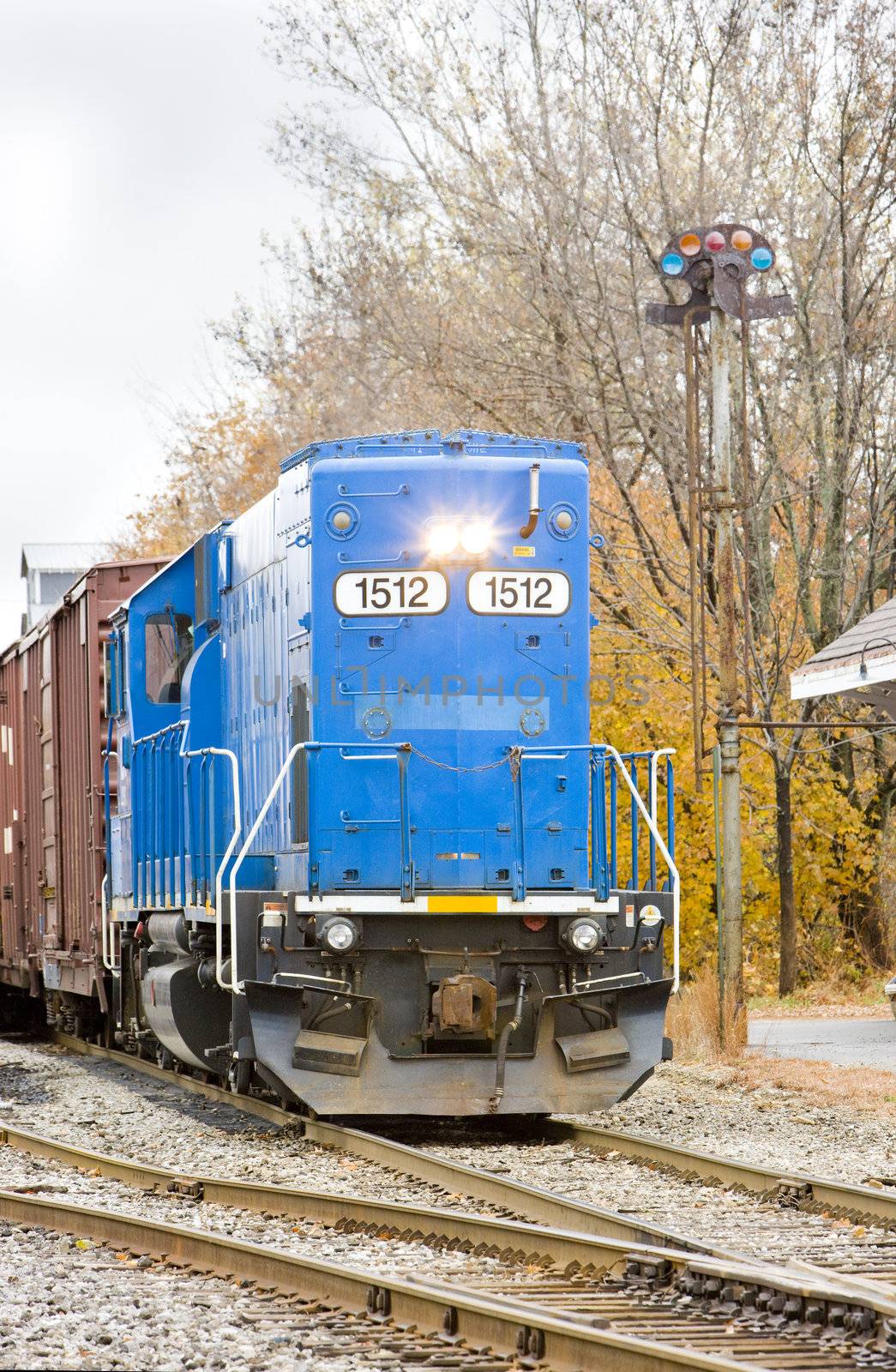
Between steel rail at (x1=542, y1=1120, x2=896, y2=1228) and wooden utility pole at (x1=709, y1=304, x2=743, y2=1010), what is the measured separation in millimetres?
4058

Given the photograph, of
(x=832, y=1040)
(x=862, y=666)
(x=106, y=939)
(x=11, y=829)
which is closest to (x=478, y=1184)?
(x=106, y=939)

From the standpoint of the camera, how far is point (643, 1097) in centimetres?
1160

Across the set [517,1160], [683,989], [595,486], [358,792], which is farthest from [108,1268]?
[595,486]

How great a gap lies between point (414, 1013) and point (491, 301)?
13598 mm

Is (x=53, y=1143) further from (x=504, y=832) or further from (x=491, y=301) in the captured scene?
(x=491, y=301)

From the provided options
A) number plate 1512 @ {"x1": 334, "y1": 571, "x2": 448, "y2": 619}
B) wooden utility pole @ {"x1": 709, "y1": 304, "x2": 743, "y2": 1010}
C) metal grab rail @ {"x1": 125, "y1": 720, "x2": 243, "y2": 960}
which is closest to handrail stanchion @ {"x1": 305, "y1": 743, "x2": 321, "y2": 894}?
metal grab rail @ {"x1": 125, "y1": 720, "x2": 243, "y2": 960}

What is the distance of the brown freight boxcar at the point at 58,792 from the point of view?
14.0 meters

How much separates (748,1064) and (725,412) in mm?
5015

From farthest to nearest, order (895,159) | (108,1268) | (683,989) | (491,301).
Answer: (491,301) → (895,159) → (683,989) → (108,1268)

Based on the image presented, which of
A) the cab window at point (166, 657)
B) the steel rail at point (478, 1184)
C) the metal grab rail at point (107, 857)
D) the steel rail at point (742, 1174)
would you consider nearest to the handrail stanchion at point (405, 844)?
the steel rail at point (478, 1184)

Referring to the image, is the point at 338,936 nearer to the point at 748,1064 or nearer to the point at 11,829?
the point at 748,1064

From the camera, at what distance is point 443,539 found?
10.2 metres

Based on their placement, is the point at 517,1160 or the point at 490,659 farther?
the point at 490,659

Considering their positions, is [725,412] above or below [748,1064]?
above
